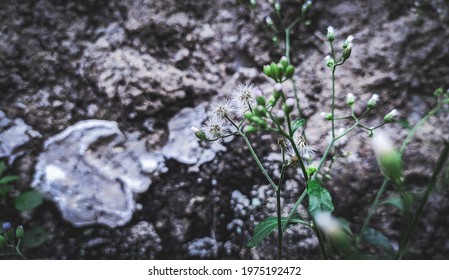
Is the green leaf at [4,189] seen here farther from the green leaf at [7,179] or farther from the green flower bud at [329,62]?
the green flower bud at [329,62]

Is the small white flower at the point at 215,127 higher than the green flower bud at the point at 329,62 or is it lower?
lower

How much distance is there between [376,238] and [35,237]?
1.05m

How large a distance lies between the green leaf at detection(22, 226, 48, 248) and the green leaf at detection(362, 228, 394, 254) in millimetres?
999

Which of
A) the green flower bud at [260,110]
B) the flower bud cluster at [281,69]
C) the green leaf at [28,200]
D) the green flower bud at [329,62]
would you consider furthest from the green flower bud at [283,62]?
the green leaf at [28,200]

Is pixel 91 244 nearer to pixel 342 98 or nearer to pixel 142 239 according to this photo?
pixel 142 239

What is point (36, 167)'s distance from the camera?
116 centimetres

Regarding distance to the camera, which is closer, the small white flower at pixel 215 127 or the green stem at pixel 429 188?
the green stem at pixel 429 188

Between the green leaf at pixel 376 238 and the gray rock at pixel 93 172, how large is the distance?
0.72m

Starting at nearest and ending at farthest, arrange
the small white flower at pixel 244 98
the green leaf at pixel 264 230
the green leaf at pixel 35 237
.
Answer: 1. the green leaf at pixel 264 230
2. the small white flower at pixel 244 98
3. the green leaf at pixel 35 237

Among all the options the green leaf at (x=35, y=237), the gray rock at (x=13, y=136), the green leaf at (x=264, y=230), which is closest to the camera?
the green leaf at (x=264, y=230)

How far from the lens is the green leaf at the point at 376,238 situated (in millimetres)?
979

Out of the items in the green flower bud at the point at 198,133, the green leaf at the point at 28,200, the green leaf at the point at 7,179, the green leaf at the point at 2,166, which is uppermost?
the green flower bud at the point at 198,133

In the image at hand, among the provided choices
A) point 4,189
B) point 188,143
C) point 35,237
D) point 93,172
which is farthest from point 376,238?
point 4,189

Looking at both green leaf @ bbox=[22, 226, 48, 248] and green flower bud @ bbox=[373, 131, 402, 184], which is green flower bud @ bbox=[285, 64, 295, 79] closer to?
green flower bud @ bbox=[373, 131, 402, 184]
